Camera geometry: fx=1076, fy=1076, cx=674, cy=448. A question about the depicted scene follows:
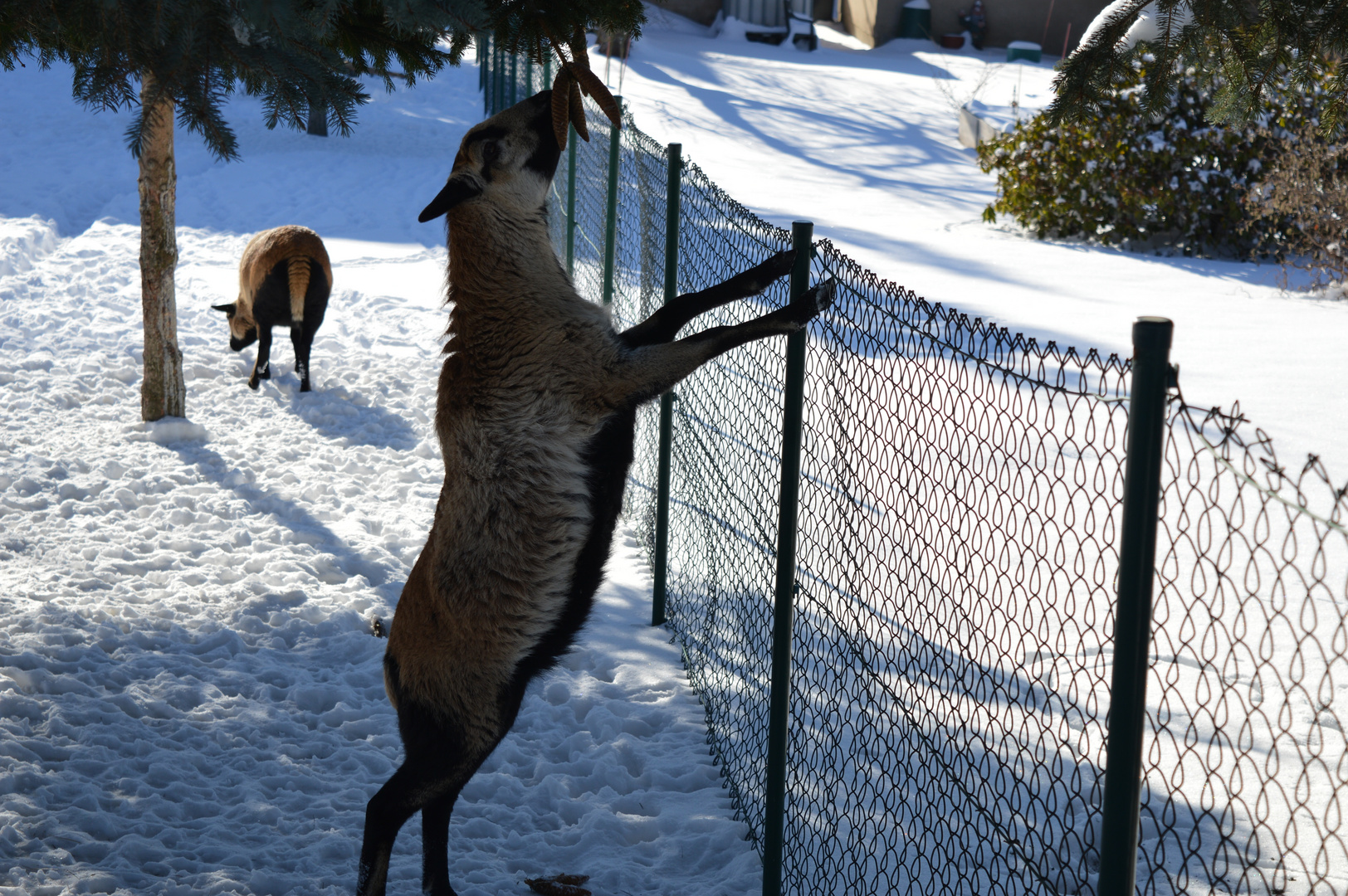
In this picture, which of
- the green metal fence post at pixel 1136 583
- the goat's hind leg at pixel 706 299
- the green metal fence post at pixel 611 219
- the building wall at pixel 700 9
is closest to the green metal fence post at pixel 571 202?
the green metal fence post at pixel 611 219

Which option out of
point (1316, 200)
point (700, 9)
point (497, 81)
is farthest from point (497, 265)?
point (700, 9)

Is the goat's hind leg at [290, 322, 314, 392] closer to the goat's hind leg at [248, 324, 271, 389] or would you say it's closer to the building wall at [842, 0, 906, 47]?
the goat's hind leg at [248, 324, 271, 389]

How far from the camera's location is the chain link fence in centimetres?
279

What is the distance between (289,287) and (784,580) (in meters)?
6.85

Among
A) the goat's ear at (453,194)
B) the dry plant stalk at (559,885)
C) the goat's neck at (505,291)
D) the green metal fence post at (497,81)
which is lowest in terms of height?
the dry plant stalk at (559,885)

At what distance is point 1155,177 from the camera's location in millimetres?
12031

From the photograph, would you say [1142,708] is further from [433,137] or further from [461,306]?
[433,137]

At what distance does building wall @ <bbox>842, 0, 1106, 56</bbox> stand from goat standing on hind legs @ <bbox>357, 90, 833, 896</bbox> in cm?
2393

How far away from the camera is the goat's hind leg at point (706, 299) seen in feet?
11.4

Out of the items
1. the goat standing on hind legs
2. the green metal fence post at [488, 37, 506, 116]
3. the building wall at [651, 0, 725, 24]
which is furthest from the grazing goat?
the building wall at [651, 0, 725, 24]

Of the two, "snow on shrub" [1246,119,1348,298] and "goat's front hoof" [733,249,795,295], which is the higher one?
"snow on shrub" [1246,119,1348,298]

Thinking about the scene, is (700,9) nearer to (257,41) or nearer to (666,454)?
(666,454)

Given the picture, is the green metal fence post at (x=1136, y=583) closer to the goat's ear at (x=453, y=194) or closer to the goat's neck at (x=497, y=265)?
the goat's neck at (x=497, y=265)

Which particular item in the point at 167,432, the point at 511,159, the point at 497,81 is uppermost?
the point at 497,81
